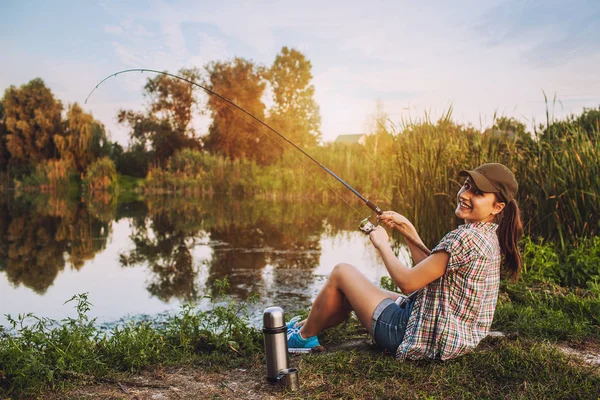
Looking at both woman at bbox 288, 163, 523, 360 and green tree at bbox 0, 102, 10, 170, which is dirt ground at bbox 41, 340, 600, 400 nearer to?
woman at bbox 288, 163, 523, 360

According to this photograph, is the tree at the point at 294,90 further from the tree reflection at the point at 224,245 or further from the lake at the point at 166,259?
the lake at the point at 166,259

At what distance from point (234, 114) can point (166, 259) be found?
22.2 m

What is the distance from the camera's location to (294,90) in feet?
110

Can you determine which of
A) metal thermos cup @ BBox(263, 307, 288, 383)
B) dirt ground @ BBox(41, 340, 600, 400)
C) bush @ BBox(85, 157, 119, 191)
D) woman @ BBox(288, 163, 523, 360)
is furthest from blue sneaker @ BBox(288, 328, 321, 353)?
bush @ BBox(85, 157, 119, 191)

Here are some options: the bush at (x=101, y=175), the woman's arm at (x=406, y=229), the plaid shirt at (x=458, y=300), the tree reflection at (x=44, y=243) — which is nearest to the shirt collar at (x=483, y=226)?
the plaid shirt at (x=458, y=300)

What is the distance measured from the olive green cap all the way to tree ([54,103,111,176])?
25612 millimetres

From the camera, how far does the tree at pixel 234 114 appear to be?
29062 mm

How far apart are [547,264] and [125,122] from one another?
97.3 feet

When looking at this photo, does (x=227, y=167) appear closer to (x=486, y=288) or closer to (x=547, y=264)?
(x=547, y=264)

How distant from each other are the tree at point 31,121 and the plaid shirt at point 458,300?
94.9ft

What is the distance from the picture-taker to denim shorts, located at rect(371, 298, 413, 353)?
273cm

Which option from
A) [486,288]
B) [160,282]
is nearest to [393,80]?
[160,282]

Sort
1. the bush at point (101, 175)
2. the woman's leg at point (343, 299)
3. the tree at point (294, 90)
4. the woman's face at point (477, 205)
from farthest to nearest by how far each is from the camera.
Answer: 1. the tree at point (294, 90)
2. the bush at point (101, 175)
3. the woman's leg at point (343, 299)
4. the woman's face at point (477, 205)

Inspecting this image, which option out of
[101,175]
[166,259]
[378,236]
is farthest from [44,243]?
[101,175]
